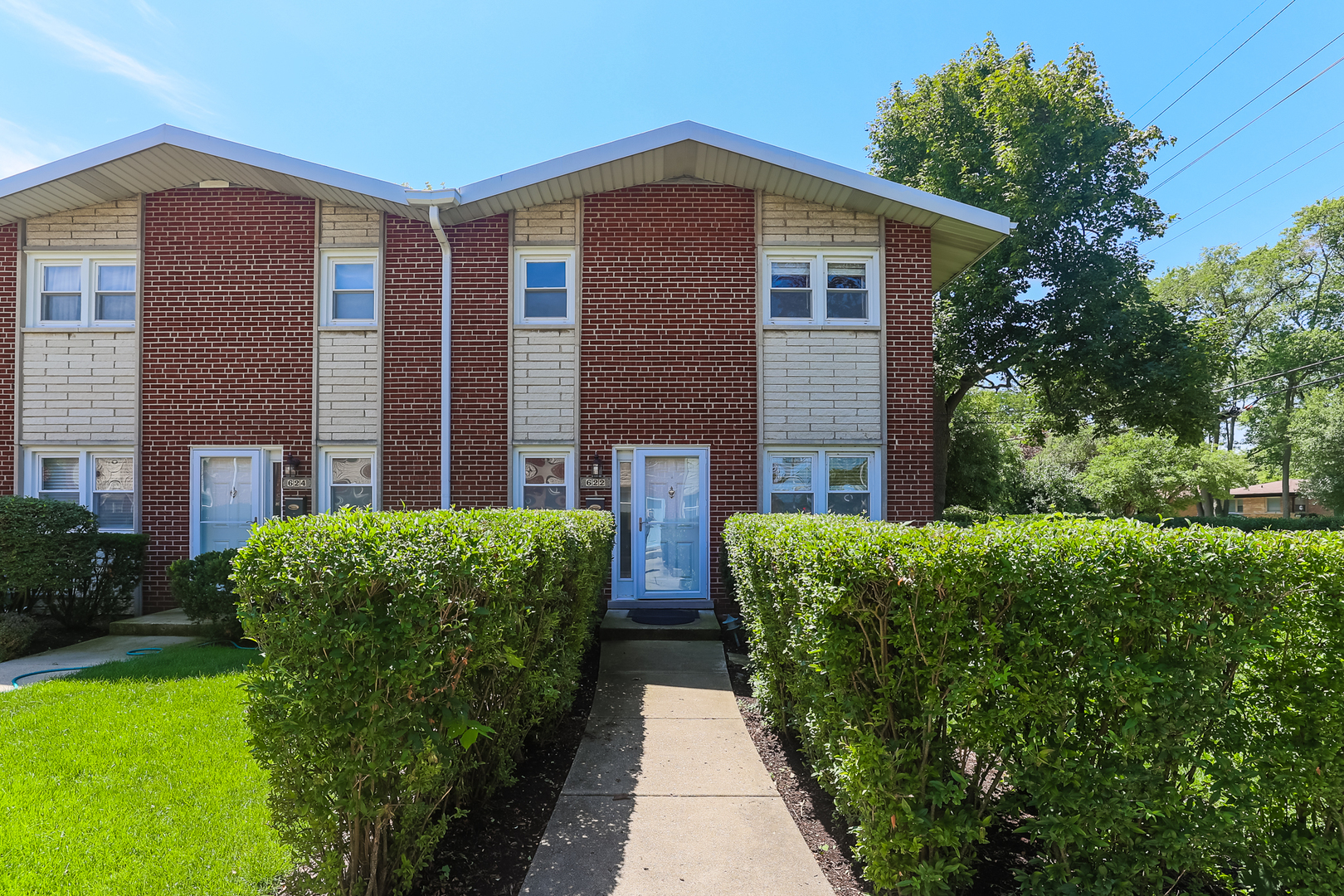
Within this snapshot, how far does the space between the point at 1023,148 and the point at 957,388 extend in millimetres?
5529

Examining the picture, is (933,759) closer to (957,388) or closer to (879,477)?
(879,477)

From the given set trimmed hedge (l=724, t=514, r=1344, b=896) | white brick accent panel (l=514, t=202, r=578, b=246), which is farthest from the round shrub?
trimmed hedge (l=724, t=514, r=1344, b=896)

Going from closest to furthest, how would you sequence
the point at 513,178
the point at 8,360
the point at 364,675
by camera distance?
the point at 364,675 < the point at 513,178 < the point at 8,360

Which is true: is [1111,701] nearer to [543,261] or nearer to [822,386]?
[822,386]

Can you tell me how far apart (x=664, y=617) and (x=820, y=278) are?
5146mm

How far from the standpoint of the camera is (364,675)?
8.18ft

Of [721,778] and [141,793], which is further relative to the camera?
[721,778]

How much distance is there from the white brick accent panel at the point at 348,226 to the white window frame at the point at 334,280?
125 millimetres

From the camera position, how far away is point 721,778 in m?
4.23

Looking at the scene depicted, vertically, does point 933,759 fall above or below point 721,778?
above

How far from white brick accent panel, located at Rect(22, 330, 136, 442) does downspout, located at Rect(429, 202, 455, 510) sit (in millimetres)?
4350

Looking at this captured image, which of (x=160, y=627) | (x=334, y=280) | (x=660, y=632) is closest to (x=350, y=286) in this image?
(x=334, y=280)

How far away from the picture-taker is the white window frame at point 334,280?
962 cm

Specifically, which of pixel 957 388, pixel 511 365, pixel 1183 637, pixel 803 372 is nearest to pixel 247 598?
pixel 1183 637
